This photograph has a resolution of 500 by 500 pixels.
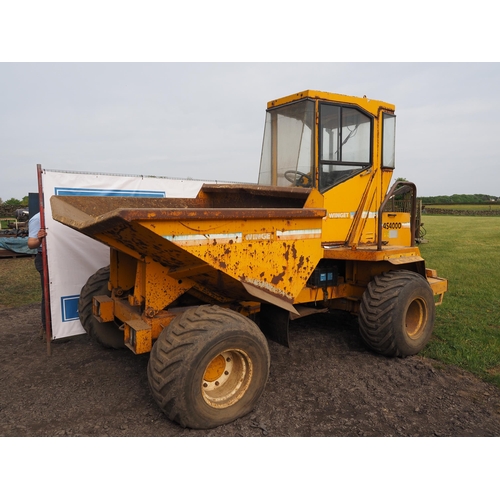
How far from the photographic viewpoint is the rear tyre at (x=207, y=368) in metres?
2.96

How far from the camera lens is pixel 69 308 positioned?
17.3ft

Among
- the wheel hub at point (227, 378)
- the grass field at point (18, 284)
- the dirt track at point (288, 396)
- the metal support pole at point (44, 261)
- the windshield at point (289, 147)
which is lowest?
the dirt track at point (288, 396)

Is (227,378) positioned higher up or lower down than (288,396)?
higher up

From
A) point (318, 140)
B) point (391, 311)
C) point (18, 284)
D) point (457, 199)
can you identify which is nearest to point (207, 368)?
point (391, 311)

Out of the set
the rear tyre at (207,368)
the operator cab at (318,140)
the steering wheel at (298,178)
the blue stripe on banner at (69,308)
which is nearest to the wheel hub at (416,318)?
the operator cab at (318,140)

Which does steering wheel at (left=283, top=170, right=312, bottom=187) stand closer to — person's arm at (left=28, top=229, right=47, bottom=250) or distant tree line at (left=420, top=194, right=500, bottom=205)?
person's arm at (left=28, top=229, right=47, bottom=250)

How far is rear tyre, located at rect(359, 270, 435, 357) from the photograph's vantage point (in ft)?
14.4

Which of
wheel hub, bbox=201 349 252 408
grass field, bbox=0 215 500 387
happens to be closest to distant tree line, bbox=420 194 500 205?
grass field, bbox=0 215 500 387

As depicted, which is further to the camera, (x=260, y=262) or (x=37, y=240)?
(x=37, y=240)

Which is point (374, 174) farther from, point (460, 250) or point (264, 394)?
point (460, 250)

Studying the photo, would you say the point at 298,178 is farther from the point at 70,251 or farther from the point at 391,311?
the point at 70,251

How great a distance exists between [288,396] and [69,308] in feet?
10.1

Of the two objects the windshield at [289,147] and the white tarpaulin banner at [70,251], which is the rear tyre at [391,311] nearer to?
the windshield at [289,147]

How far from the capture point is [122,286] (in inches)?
169
